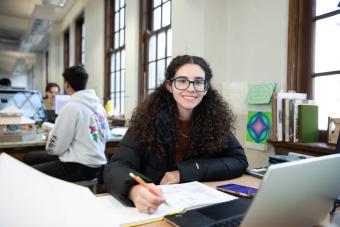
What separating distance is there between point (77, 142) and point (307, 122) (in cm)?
161

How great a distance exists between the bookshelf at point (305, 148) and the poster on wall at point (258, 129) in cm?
12

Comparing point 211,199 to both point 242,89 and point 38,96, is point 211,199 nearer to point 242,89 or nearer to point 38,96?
point 242,89

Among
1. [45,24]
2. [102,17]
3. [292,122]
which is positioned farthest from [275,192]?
[45,24]

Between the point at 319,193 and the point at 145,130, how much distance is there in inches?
32.1

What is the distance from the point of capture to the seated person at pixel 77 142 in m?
2.04

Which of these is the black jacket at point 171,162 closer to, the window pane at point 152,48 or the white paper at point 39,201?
the white paper at point 39,201

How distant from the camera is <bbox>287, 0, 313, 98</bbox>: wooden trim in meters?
2.01

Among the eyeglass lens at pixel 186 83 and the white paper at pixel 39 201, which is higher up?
the eyeglass lens at pixel 186 83

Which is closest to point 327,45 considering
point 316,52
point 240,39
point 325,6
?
point 316,52

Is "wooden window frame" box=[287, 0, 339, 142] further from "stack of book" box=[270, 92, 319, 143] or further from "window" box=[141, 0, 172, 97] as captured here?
"window" box=[141, 0, 172, 97]

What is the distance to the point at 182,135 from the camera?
142 cm

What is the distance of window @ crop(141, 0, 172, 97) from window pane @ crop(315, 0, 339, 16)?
1.84 meters

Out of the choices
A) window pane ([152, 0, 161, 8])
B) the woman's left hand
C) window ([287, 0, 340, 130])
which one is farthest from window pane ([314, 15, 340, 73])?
window pane ([152, 0, 161, 8])

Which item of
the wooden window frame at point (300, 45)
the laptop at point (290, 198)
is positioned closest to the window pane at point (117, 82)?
the wooden window frame at point (300, 45)
